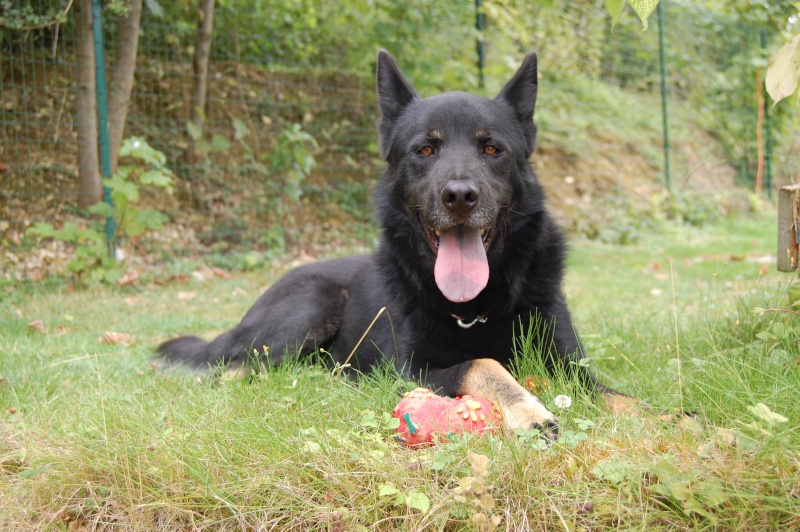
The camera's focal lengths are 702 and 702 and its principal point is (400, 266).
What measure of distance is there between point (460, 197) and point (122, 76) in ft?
18.1

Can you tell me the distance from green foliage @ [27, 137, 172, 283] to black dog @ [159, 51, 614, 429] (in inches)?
130

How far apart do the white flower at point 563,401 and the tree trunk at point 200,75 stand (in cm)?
633

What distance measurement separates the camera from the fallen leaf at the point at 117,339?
4565mm

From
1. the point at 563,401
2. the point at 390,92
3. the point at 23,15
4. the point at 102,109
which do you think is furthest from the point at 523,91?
the point at 23,15

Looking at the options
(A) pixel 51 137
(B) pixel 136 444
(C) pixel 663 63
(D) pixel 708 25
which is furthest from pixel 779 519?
(D) pixel 708 25

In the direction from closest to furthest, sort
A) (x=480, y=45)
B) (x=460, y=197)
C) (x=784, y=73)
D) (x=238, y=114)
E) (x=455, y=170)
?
(x=784, y=73)
(x=460, y=197)
(x=455, y=170)
(x=238, y=114)
(x=480, y=45)

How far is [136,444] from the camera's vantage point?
2.23 meters

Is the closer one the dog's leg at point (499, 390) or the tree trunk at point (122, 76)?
the dog's leg at point (499, 390)

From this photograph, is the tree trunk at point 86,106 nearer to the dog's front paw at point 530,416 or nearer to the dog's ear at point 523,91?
the dog's ear at point 523,91

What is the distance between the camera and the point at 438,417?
2.29 m

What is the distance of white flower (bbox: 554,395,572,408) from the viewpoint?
244 centimetres

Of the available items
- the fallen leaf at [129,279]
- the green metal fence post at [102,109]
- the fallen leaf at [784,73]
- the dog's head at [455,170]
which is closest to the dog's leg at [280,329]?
the dog's head at [455,170]

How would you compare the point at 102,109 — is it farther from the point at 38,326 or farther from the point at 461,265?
the point at 461,265

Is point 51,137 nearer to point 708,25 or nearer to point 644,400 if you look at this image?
point 644,400
